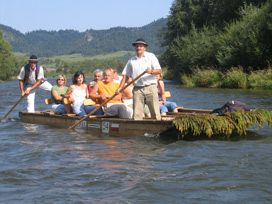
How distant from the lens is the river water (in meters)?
5.20

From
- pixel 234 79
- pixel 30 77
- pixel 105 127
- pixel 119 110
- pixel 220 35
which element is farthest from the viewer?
pixel 220 35

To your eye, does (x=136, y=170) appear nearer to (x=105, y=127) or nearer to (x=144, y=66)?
(x=144, y=66)

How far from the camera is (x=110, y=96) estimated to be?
959 centimetres

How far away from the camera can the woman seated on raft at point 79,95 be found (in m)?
10.3

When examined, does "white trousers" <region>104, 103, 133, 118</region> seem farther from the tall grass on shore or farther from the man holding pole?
the tall grass on shore

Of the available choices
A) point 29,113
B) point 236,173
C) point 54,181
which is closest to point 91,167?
point 54,181

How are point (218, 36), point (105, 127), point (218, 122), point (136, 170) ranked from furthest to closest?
point (218, 36) < point (105, 127) < point (218, 122) < point (136, 170)

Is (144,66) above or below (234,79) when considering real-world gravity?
above

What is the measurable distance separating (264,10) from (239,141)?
21287 mm

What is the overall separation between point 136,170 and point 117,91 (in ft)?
9.19

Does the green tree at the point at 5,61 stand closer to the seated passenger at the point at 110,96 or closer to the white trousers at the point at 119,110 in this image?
the seated passenger at the point at 110,96

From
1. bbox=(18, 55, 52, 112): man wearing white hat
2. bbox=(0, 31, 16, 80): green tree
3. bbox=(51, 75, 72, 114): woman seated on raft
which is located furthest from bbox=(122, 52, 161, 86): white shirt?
bbox=(0, 31, 16, 80): green tree

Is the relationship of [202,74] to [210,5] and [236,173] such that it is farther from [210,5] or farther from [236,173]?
[236,173]

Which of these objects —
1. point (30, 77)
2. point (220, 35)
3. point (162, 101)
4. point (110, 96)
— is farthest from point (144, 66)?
point (220, 35)
